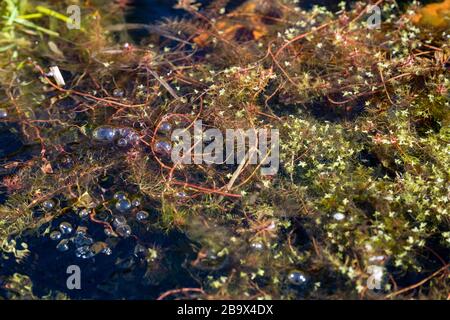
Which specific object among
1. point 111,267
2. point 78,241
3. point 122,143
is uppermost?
point 122,143

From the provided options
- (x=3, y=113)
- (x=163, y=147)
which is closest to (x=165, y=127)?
(x=163, y=147)

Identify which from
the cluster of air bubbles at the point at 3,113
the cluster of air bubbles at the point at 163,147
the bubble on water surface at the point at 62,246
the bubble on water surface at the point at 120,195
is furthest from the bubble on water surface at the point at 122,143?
the cluster of air bubbles at the point at 3,113

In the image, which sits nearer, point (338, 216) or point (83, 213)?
point (338, 216)

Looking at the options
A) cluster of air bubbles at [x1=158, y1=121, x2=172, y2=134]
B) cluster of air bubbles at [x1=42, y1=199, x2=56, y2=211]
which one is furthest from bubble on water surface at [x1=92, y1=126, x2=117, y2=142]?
cluster of air bubbles at [x1=42, y1=199, x2=56, y2=211]

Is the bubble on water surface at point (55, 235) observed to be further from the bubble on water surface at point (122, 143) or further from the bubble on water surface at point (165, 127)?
the bubble on water surface at point (165, 127)

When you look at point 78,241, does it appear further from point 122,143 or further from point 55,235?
point 122,143

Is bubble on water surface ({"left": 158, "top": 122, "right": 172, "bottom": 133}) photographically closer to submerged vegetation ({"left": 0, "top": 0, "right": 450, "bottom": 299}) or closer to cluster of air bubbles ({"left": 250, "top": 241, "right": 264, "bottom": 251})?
submerged vegetation ({"left": 0, "top": 0, "right": 450, "bottom": 299})

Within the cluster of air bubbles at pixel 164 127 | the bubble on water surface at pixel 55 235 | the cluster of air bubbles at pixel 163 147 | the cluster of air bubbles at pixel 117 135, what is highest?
the cluster of air bubbles at pixel 164 127
